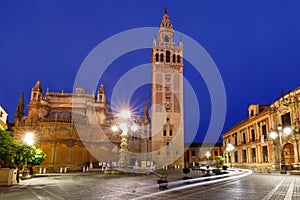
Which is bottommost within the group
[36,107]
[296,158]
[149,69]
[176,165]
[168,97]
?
[176,165]

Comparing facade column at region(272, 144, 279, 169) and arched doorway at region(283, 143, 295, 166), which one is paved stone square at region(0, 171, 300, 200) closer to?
arched doorway at region(283, 143, 295, 166)

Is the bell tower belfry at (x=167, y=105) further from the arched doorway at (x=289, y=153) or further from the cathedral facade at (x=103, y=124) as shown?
the arched doorway at (x=289, y=153)

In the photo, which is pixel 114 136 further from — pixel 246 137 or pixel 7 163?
pixel 7 163

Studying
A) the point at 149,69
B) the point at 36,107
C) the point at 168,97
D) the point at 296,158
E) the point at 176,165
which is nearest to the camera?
the point at 296,158

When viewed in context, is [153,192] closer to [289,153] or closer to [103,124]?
[289,153]

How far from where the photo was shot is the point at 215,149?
3027 inches

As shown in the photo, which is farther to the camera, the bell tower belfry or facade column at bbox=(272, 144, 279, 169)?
the bell tower belfry

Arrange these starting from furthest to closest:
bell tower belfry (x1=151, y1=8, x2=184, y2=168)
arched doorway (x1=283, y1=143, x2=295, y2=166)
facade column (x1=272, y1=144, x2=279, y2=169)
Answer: bell tower belfry (x1=151, y1=8, x2=184, y2=168) < facade column (x1=272, y1=144, x2=279, y2=169) < arched doorway (x1=283, y1=143, x2=295, y2=166)

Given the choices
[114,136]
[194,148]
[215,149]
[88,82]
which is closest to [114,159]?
[114,136]

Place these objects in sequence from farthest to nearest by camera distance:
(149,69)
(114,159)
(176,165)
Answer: (149,69)
(176,165)
(114,159)

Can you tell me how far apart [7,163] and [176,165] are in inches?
1754

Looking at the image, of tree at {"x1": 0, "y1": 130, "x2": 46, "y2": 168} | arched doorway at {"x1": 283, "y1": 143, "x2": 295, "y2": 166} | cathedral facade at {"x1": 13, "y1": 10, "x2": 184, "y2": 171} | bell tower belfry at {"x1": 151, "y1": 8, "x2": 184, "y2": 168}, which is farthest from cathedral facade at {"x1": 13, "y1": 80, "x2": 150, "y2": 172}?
arched doorway at {"x1": 283, "y1": 143, "x2": 295, "y2": 166}

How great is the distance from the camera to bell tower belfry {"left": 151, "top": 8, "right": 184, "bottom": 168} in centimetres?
5650

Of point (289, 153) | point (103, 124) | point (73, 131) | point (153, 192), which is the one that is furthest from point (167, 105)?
point (153, 192)
